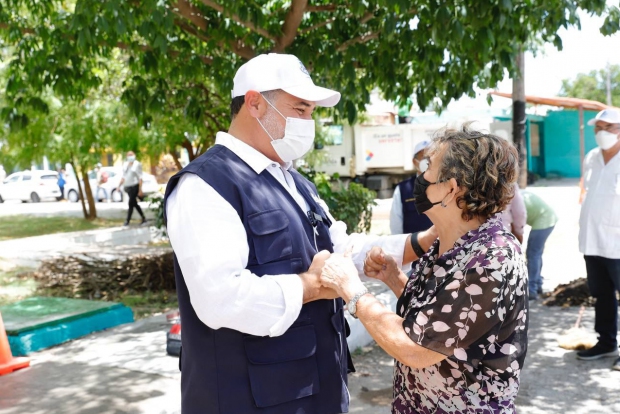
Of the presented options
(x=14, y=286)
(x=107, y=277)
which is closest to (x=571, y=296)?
(x=107, y=277)

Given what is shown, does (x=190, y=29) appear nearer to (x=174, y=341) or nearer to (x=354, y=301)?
(x=174, y=341)

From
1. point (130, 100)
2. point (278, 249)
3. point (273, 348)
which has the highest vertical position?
point (130, 100)

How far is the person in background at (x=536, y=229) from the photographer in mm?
7488

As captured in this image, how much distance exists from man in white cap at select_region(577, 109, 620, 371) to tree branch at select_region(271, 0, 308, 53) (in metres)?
2.89

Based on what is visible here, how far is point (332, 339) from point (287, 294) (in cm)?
39

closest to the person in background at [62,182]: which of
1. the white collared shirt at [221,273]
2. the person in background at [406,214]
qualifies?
the person in background at [406,214]

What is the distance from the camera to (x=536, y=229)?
748 centimetres

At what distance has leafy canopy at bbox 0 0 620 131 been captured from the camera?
5840 millimetres

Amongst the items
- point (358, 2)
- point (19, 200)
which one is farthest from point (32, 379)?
point (19, 200)

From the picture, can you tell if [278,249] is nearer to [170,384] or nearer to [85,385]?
[170,384]

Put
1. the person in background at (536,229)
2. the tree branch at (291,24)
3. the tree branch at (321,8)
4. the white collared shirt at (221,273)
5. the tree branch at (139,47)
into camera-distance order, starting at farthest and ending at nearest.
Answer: the person in background at (536,229) → the tree branch at (321,8) → the tree branch at (139,47) → the tree branch at (291,24) → the white collared shirt at (221,273)

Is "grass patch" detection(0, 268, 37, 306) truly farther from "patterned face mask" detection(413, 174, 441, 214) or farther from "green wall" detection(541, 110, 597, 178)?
"green wall" detection(541, 110, 597, 178)

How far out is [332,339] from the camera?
2.34m

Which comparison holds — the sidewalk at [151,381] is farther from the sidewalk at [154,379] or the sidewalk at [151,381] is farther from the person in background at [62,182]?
the person in background at [62,182]
